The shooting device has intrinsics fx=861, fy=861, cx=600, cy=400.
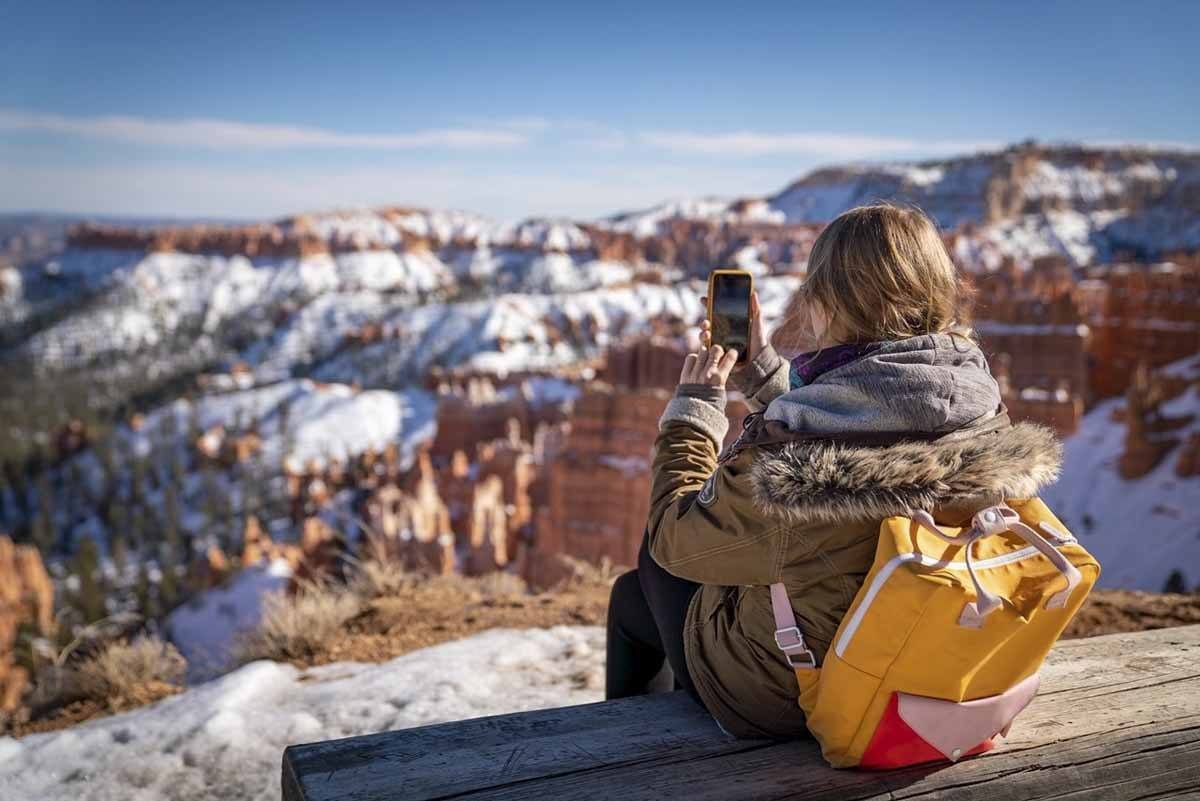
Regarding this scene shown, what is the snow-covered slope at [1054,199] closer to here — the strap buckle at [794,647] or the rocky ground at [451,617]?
the rocky ground at [451,617]

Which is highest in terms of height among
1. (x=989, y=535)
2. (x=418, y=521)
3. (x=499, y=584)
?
(x=989, y=535)

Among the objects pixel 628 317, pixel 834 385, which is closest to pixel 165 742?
pixel 834 385

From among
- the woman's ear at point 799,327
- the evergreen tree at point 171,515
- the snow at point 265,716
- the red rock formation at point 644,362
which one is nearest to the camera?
the woman's ear at point 799,327

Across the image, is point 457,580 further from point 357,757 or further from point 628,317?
point 628,317

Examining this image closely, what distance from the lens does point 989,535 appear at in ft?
4.60

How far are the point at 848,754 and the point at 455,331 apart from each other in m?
68.1

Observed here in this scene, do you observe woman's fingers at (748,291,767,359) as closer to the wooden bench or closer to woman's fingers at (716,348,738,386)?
woman's fingers at (716,348,738,386)

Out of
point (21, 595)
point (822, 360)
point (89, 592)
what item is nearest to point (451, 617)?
point (822, 360)

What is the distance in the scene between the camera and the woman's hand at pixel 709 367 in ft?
5.68

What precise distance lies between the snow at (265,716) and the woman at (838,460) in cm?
144

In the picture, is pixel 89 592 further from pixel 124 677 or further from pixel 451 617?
pixel 451 617

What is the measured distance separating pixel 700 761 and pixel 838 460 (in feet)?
2.18

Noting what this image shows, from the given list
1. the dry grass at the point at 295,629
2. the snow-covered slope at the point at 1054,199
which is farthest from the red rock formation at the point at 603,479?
the snow-covered slope at the point at 1054,199

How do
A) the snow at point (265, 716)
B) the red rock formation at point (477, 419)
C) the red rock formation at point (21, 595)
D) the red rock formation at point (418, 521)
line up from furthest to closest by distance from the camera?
the red rock formation at point (477, 419)
the red rock formation at point (21, 595)
the red rock formation at point (418, 521)
the snow at point (265, 716)
